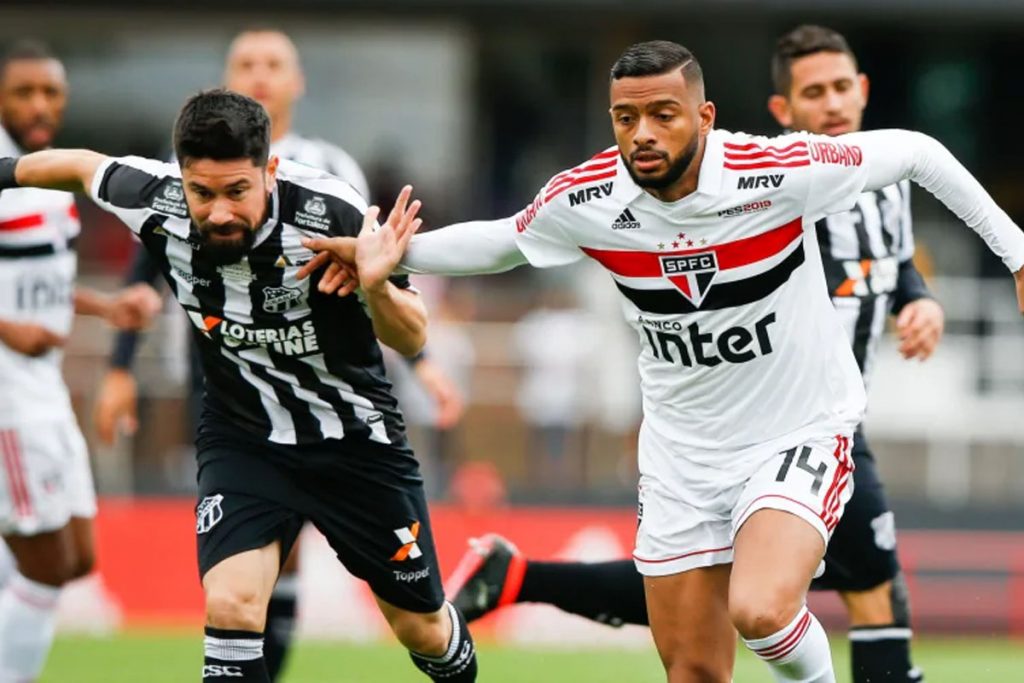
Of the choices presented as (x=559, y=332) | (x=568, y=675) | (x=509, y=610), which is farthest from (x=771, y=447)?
(x=559, y=332)

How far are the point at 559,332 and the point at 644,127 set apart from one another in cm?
1143

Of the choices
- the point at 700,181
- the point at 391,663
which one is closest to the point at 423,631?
the point at 700,181

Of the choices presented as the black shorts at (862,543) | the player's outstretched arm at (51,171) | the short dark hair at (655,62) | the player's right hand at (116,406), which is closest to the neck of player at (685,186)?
the short dark hair at (655,62)

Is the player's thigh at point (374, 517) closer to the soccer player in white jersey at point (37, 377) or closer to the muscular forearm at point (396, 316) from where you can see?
the muscular forearm at point (396, 316)

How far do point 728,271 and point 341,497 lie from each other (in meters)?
1.49

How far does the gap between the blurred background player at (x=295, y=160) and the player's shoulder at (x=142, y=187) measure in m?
1.70

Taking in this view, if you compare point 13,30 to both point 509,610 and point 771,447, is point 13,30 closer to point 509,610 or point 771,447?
point 509,610

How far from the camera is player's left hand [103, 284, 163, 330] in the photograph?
7.55 metres

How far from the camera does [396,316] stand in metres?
5.56

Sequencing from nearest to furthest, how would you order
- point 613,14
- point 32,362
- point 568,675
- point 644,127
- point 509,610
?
point 644,127
point 32,362
point 568,675
point 509,610
point 613,14

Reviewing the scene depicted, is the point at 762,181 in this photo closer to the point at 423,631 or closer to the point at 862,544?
the point at 862,544

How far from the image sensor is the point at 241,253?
570cm

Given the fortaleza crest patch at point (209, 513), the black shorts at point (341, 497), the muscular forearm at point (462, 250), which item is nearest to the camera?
the muscular forearm at point (462, 250)

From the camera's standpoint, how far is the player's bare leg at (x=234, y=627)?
5480mm
